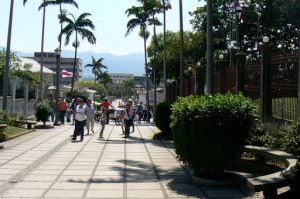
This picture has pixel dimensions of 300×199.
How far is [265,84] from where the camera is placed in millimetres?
12180

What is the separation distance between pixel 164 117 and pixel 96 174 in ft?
31.0

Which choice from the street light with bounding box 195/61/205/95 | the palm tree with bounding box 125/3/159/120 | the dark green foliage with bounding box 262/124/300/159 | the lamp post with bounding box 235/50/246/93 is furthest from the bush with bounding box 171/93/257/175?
the palm tree with bounding box 125/3/159/120

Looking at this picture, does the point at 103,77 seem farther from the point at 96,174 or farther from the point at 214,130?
the point at 214,130

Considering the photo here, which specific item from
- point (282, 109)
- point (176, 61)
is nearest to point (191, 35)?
point (176, 61)

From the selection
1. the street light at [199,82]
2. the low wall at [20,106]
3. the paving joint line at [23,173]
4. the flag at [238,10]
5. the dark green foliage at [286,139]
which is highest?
the flag at [238,10]

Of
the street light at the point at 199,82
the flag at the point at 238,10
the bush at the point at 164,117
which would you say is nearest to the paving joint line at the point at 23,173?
the bush at the point at 164,117

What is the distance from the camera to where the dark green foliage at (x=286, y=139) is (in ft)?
26.5

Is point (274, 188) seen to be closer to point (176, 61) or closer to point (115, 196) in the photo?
point (115, 196)

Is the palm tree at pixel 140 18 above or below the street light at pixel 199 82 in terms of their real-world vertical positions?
above

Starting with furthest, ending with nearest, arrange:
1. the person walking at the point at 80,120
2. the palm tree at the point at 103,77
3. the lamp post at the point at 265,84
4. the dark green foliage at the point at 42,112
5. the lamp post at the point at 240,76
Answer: the palm tree at the point at 103,77, the dark green foliage at the point at 42,112, the person walking at the point at 80,120, the lamp post at the point at 240,76, the lamp post at the point at 265,84

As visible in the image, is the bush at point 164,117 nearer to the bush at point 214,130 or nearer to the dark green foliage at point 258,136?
the dark green foliage at point 258,136

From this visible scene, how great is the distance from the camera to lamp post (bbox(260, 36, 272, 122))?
1205 centimetres

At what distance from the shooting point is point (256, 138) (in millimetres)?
11445

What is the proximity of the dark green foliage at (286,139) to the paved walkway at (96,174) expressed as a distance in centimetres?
106
